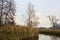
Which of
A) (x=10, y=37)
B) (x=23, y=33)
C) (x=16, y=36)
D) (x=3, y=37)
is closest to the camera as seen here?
(x=3, y=37)

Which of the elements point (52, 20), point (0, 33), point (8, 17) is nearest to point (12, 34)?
point (0, 33)

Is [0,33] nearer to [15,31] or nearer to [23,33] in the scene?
[15,31]

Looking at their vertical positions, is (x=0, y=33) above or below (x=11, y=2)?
below

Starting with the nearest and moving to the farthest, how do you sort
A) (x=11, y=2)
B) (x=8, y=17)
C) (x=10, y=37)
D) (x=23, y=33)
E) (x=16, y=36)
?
(x=10, y=37), (x=16, y=36), (x=23, y=33), (x=8, y=17), (x=11, y=2)

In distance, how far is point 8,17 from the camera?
2872 centimetres

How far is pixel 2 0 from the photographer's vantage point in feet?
98.2

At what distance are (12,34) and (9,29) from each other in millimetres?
528

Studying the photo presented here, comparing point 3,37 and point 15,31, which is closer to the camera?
point 3,37

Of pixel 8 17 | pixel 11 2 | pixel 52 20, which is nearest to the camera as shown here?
pixel 8 17

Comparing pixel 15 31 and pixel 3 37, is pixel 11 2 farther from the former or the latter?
pixel 3 37

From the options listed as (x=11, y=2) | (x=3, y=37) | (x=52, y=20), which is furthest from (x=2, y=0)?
(x=52, y=20)

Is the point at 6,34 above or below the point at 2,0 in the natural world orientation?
below

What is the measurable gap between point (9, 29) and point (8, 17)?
13965 millimetres

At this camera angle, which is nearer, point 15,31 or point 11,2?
point 15,31
